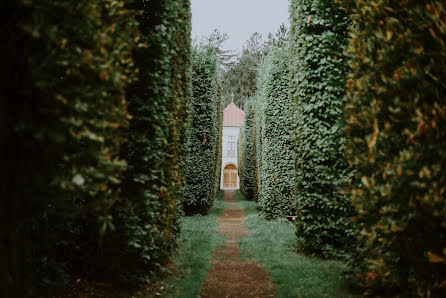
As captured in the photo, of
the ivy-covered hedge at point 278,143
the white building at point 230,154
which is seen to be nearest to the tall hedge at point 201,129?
the ivy-covered hedge at point 278,143

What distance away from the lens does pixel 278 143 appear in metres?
12.9

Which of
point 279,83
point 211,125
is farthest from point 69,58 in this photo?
point 211,125

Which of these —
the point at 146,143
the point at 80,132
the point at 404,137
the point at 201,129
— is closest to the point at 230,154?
the point at 201,129

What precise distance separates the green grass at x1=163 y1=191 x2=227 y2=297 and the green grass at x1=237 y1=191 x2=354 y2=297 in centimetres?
97

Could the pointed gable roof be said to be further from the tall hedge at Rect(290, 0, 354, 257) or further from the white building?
the tall hedge at Rect(290, 0, 354, 257)

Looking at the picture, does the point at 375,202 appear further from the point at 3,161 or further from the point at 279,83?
the point at 279,83

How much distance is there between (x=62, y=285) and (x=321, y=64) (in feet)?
19.8

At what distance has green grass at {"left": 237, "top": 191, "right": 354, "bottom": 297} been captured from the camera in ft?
17.1

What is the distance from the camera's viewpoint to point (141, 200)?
486 centimetres

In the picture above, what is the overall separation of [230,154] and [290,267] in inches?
1394

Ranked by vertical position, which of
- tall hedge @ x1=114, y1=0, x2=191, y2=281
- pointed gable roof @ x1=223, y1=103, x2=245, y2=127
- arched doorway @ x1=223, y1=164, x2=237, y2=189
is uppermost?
pointed gable roof @ x1=223, y1=103, x2=245, y2=127

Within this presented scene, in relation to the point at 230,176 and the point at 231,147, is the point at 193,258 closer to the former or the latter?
the point at 230,176

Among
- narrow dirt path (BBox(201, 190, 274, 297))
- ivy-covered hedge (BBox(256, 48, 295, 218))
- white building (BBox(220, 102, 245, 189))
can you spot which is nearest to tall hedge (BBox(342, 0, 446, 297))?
narrow dirt path (BBox(201, 190, 274, 297))

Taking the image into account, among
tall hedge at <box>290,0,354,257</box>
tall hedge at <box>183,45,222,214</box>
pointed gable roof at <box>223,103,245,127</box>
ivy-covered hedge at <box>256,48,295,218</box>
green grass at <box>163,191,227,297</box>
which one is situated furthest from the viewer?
pointed gable roof at <box>223,103,245,127</box>
